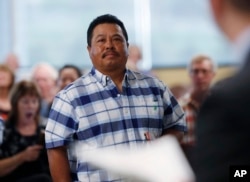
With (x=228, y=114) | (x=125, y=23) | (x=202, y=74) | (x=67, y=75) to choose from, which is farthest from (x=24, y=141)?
(x=125, y=23)

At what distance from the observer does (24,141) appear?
117 inches

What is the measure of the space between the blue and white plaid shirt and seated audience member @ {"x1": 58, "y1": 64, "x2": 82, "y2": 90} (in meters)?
1.29

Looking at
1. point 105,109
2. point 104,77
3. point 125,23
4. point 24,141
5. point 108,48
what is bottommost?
point 24,141

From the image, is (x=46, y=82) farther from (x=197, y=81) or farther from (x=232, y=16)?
(x=232, y=16)

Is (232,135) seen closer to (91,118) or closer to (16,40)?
(91,118)

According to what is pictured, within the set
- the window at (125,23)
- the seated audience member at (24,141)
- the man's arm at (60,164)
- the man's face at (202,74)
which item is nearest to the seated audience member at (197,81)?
the man's face at (202,74)

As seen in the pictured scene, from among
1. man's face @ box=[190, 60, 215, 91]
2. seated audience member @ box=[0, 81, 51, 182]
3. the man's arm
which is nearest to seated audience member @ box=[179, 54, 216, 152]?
man's face @ box=[190, 60, 215, 91]

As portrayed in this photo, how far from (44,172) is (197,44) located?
3267mm

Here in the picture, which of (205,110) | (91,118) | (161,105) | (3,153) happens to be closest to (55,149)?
(91,118)

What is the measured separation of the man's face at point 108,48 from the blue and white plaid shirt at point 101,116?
0.14 feet

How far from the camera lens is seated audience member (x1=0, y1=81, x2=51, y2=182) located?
2.91 metres

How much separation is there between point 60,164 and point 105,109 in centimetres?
26

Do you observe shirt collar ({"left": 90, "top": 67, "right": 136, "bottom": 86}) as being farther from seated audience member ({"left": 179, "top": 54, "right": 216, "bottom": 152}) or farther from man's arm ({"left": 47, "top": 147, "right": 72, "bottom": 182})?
seated audience member ({"left": 179, "top": 54, "right": 216, "bottom": 152})

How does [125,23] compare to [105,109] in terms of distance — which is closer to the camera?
[105,109]
